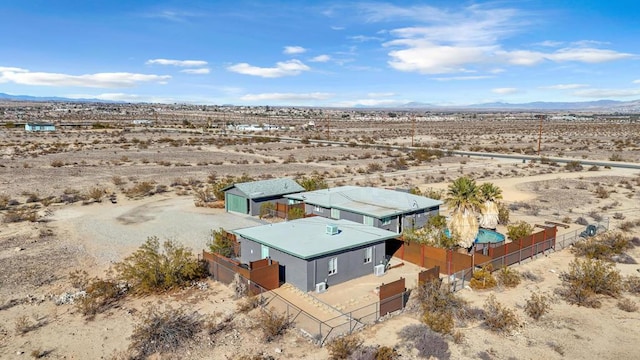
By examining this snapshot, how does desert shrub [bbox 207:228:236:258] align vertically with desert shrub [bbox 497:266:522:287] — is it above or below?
above

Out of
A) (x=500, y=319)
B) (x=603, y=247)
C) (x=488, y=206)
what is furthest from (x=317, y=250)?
(x=603, y=247)

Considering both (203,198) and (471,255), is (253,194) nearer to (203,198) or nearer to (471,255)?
(203,198)

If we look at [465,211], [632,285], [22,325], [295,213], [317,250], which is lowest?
[22,325]

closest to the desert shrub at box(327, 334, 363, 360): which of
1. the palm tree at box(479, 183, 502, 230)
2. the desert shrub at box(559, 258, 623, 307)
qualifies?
the desert shrub at box(559, 258, 623, 307)

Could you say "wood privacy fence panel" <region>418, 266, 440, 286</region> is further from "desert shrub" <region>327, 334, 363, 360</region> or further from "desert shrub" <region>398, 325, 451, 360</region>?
"desert shrub" <region>327, 334, 363, 360</region>

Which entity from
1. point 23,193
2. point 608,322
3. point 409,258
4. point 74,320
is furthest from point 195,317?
point 23,193

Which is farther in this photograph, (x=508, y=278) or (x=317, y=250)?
(x=508, y=278)

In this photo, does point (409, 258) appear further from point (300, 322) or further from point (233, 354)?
point (233, 354)
